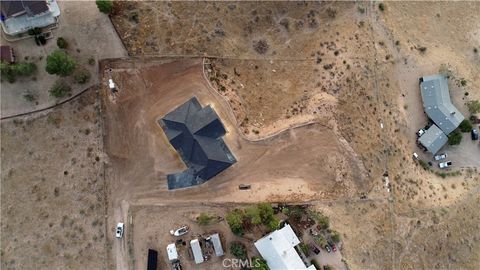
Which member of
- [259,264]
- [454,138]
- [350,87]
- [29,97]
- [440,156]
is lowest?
[259,264]

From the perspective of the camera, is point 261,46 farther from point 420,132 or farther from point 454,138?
point 454,138

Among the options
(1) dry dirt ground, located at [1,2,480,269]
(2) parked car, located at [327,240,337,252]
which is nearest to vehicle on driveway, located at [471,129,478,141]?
(1) dry dirt ground, located at [1,2,480,269]

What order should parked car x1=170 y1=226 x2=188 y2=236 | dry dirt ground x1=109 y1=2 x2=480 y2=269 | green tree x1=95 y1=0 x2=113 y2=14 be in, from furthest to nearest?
dry dirt ground x1=109 y1=2 x2=480 y2=269 → green tree x1=95 y1=0 x2=113 y2=14 → parked car x1=170 y1=226 x2=188 y2=236

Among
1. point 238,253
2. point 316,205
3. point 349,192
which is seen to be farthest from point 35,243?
point 349,192

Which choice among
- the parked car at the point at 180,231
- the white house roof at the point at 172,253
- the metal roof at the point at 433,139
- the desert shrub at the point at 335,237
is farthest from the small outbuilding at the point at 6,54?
the metal roof at the point at 433,139

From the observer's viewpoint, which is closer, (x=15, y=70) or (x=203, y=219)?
(x=203, y=219)

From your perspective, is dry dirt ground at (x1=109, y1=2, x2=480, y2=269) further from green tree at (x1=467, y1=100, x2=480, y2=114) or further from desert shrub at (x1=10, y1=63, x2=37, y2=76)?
desert shrub at (x1=10, y1=63, x2=37, y2=76)

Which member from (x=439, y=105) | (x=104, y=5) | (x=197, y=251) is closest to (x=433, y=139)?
(x=439, y=105)
